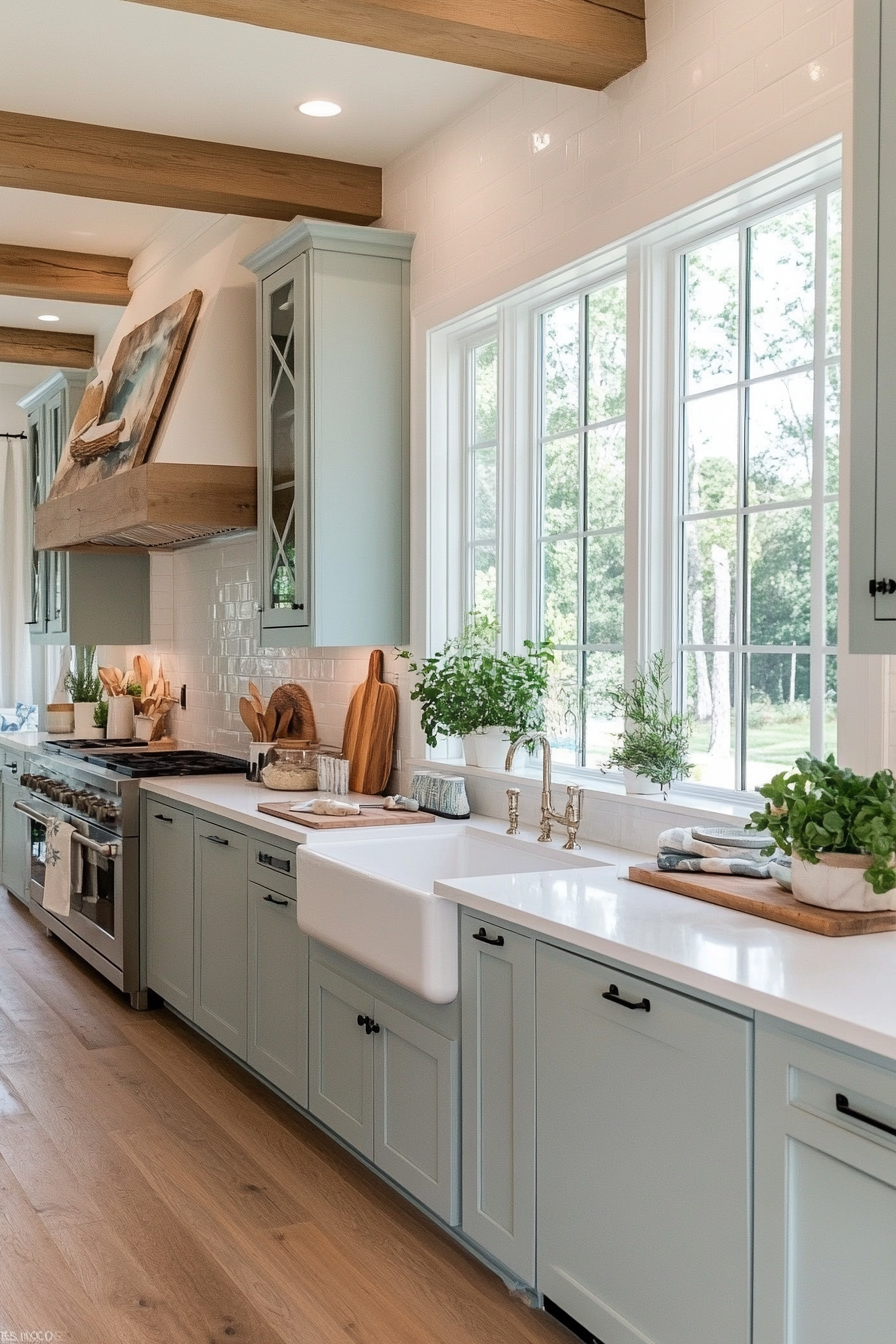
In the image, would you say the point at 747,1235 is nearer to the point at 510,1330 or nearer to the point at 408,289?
the point at 510,1330

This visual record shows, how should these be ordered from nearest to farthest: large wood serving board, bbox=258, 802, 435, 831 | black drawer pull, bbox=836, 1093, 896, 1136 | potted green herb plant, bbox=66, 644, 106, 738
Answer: black drawer pull, bbox=836, 1093, 896, 1136, large wood serving board, bbox=258, 802, 435, 831, potted green herb plant, bbox=66, 644, 106, 738

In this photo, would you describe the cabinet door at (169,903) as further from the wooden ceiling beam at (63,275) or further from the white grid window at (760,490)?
the wooden ceiling beam at (63,275)

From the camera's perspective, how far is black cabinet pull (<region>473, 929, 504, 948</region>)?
2551mm

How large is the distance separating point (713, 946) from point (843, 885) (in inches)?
11.2

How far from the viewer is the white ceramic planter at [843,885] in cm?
221

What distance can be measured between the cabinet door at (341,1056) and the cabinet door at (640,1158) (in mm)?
799

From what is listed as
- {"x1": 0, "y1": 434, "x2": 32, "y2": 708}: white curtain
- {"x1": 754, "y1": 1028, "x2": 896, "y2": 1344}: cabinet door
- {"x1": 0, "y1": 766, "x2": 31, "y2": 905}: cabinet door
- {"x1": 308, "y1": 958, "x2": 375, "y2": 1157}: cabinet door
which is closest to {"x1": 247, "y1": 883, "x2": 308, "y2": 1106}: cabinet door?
{"x1": 308, "y1": 958, "x2": 375, "y2": 1157}: cabinet door

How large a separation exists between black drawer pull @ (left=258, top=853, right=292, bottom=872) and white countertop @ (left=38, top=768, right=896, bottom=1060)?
1.02m

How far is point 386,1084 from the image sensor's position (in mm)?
3059

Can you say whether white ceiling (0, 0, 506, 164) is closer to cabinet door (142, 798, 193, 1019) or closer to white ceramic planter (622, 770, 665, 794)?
white ceramic planter (622, 770, 665, 794)

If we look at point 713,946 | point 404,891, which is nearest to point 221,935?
point 404,891

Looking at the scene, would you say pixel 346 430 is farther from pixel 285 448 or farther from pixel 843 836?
pixel 843 836

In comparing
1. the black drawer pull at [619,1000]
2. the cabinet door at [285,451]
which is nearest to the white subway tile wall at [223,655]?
the cabinet door at [285,451]

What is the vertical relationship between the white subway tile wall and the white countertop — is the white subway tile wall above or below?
above
